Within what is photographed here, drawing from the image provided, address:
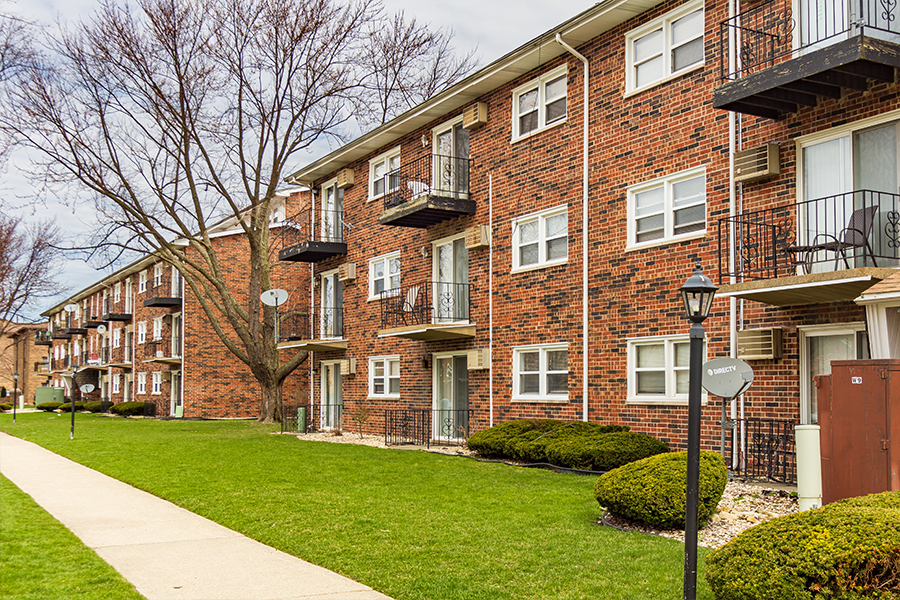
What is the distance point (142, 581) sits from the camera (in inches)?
269

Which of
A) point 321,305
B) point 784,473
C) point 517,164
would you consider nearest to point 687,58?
point 517,164

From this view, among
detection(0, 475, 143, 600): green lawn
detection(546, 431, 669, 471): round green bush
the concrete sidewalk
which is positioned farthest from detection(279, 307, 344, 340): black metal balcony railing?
detection(0, 475, 143, 600): green lawn

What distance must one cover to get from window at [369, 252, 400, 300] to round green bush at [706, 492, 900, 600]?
1721 centimetres

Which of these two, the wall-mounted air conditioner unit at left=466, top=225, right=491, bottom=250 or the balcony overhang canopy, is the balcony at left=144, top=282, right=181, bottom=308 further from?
the balcony overhang canopy

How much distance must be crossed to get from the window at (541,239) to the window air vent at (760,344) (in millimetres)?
4796

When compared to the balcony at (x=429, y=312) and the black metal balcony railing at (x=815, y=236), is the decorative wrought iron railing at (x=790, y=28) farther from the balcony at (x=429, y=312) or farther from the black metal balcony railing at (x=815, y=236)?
the balcony at (x=429, y=312)

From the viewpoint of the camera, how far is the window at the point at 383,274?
23.1m

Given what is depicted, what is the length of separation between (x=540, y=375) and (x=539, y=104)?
5.65 meters

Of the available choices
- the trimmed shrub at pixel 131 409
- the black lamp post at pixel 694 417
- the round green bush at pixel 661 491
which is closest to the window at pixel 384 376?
the round green bush at pixel 661 491

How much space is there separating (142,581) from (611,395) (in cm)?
1002

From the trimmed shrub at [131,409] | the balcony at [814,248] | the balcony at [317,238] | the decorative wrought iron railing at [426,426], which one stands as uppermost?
the balcony at [317,238]

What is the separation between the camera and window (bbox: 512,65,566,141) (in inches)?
677

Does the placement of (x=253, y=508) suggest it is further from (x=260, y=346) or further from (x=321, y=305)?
(x=260, y=346)

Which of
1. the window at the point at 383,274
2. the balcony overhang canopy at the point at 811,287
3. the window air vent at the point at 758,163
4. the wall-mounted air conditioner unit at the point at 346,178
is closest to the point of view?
the balcony overhang canopy at the point at 811,287
